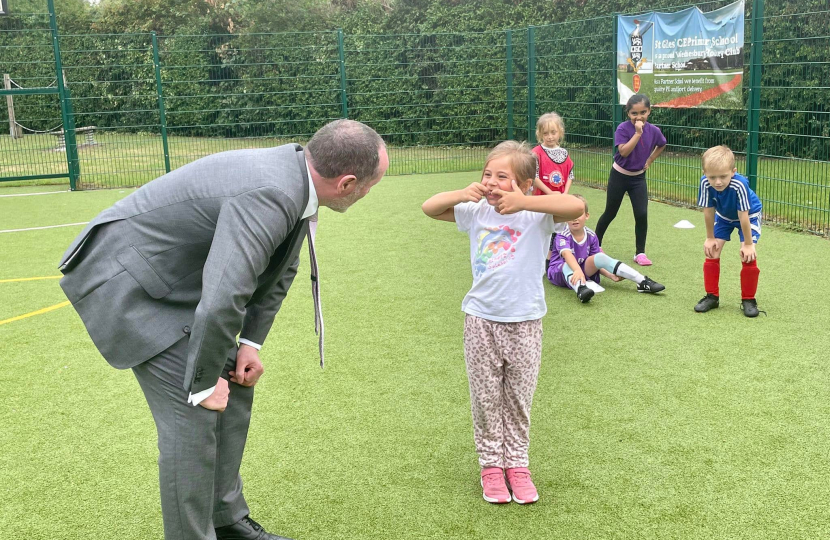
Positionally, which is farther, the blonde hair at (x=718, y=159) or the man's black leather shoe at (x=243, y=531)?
the blonde hair at (x=718, y=159)

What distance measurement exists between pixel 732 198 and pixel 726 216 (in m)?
0.15

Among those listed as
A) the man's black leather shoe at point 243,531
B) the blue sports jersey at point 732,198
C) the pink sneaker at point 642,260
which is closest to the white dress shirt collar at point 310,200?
the man's black leather shoe at point 243,531

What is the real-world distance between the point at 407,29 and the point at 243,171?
16003 millimetres

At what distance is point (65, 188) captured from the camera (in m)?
13.0

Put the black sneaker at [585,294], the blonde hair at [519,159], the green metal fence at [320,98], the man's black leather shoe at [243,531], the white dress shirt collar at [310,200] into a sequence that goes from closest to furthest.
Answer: the white dress shirt collar at [310,200]
the man's black leather shoe at [243,531]
the blonde hair at [519,159]
the black sneaker at [585,294]
the green metal fence at [320,98]

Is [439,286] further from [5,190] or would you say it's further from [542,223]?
[5,190]

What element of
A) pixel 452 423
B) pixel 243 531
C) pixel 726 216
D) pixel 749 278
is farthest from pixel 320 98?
pixel 243 531

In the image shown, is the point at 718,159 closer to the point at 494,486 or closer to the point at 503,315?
the point at 503,315

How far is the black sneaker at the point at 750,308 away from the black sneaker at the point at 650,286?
0.65 meters

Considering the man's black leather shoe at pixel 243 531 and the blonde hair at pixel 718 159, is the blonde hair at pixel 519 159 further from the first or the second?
the blonde hair at pixel 718 159

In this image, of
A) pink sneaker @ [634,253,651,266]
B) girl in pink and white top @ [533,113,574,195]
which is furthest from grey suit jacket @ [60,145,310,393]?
pink sneaker @ [634,253,651,266]

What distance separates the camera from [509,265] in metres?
3.18

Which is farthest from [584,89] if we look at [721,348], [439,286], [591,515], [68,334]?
[591,515]

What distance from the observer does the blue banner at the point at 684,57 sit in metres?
8.77
